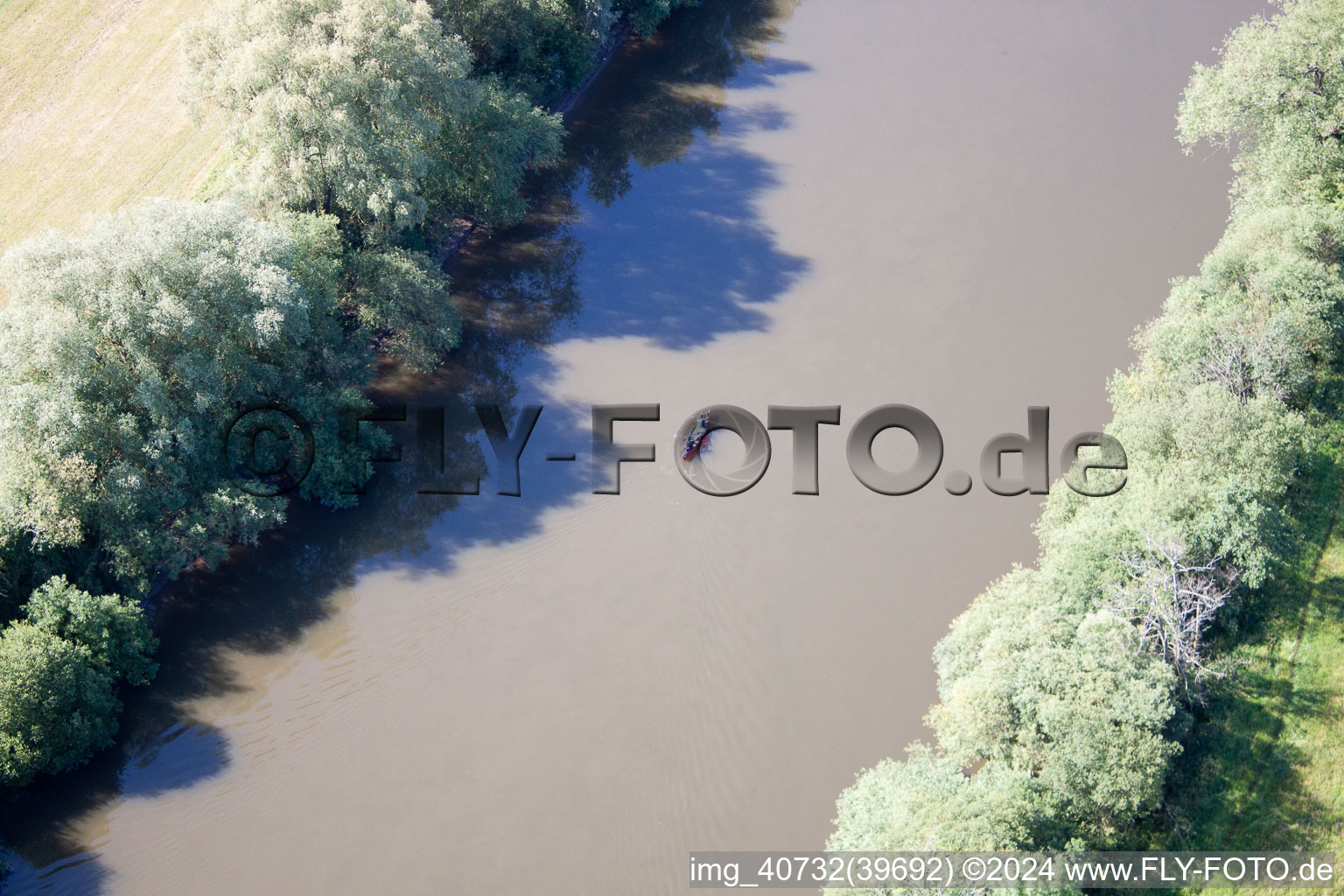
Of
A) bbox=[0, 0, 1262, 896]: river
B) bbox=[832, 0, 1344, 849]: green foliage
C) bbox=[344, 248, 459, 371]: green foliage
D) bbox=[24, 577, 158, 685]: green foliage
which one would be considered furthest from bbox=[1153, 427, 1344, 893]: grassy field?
bbox=[24, 577, 158, 685]: green foliage

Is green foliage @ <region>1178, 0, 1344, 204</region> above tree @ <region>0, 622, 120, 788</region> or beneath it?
above

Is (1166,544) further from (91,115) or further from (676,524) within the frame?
(91,115)

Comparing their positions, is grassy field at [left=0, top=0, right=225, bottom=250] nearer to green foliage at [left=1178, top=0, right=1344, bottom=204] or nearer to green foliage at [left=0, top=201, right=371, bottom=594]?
green foliage at [left=0, top=201, right=371, bottom=594]

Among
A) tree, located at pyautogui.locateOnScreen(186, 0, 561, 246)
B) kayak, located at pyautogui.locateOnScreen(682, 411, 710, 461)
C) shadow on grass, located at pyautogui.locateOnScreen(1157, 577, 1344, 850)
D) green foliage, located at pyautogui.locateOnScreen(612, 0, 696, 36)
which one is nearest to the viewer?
shadow on grass, located at pyautogui.locateOnScreen(1157, 577, 1344, 850)

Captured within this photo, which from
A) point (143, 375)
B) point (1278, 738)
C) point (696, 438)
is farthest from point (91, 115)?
point (1278, 738)

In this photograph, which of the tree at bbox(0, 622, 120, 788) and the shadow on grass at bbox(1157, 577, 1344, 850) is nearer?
the shadow on grass at bbox(1157, 577, 1344, 850)

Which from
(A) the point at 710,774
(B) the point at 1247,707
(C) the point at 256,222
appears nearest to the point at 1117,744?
(B) the point at 1247,707

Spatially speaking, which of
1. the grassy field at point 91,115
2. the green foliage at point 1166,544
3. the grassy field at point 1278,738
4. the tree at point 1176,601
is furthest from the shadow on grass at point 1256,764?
the grassy field at point 91,115

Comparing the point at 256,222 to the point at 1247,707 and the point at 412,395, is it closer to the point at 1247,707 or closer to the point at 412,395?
the point at 412,395
